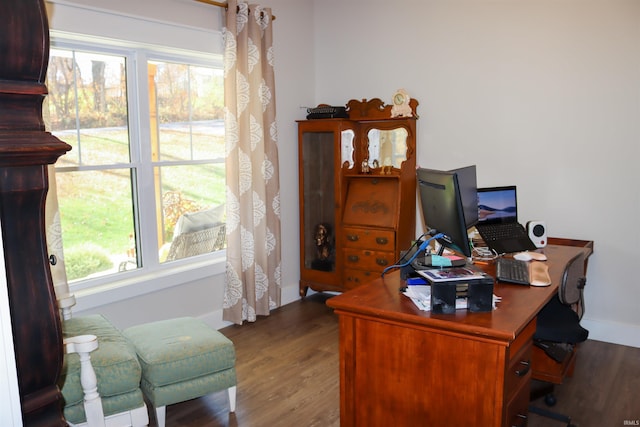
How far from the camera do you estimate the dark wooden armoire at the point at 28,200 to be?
2.15ft

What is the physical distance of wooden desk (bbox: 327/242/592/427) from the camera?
1.78 m

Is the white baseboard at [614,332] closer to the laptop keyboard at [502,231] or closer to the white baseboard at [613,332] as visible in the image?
the white baseboard at [613,332]

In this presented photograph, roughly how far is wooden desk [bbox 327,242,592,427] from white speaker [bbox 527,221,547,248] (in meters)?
0.92

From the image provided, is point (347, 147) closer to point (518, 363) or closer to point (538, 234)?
point (538, 234)

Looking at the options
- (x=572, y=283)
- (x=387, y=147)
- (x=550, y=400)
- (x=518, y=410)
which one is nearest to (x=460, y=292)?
(x=518, y=410)

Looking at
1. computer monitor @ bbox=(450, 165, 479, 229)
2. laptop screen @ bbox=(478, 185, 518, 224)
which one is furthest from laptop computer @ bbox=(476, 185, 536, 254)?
computer monitor @ bbox=(450, 165, 479, 229)

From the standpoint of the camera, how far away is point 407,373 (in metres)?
1.94

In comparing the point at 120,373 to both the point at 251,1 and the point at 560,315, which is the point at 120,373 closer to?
the point at 560,315

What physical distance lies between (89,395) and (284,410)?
1002mm

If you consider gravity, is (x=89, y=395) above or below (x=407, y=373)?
below

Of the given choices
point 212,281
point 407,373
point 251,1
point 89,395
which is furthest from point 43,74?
point 251,1

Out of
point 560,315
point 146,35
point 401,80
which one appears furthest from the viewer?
point 401,80

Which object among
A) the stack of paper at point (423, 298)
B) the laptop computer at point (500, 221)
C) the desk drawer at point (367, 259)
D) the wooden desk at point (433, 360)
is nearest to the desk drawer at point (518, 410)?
the wooden desk at point (433, 360)

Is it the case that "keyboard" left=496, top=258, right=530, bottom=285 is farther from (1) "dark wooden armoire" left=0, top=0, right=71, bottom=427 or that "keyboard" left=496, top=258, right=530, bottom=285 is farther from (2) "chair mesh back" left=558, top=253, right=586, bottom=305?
(1) "dark wooden armoire" left=0, top=0, right=71, bottom=427
